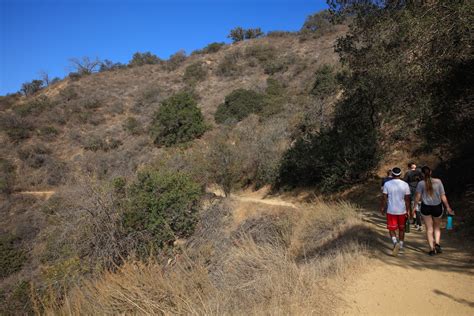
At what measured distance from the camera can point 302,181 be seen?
680 inches

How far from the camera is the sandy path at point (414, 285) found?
13.6 feet

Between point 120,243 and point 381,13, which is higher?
point 381,13

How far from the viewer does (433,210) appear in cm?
573

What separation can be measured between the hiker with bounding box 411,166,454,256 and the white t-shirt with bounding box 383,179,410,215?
0.33 metres

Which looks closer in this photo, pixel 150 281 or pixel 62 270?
pixel 150 281

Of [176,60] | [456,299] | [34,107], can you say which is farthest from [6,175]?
[176,60]

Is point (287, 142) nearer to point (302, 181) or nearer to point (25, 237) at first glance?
point (302, 181)

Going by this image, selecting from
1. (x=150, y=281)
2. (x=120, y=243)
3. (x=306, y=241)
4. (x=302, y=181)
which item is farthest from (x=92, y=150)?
(x=150, y=281)

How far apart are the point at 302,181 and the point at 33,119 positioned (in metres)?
31.1

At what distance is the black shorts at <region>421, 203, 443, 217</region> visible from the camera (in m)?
5.68

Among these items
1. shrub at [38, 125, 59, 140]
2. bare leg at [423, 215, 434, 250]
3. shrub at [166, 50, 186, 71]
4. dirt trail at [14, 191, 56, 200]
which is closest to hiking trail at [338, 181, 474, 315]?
bare leg at [423, 215, 434, 250]

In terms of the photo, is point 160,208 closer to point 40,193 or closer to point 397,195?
point 397,195

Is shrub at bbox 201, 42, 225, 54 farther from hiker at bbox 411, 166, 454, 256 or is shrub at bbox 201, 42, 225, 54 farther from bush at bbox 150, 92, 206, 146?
hiker at bbox 411, 166, 454, 256

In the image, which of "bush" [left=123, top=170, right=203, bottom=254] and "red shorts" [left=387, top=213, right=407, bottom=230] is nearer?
"red shorts" [left=387, top=213, right=407, bottom=230]
